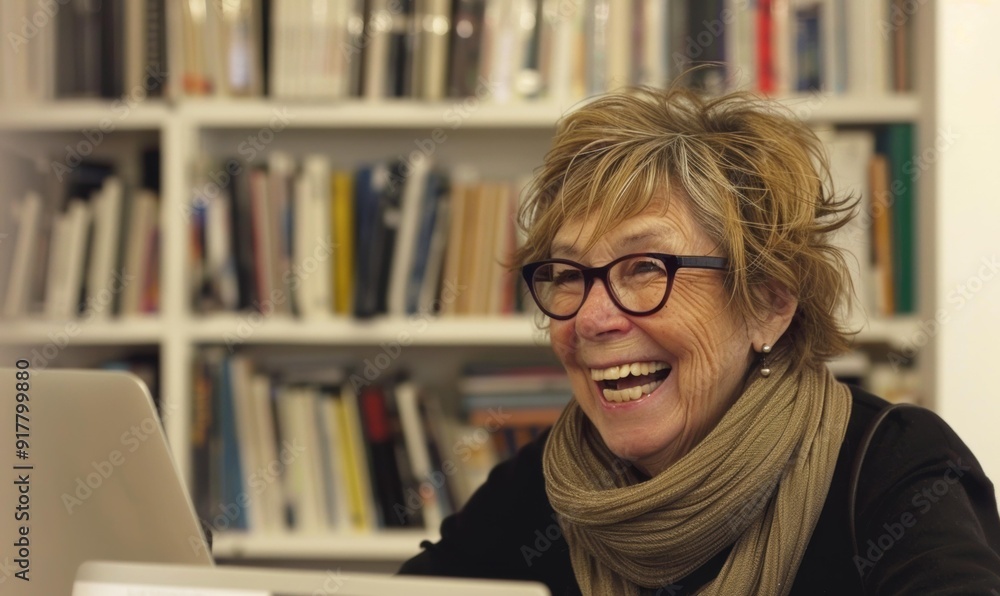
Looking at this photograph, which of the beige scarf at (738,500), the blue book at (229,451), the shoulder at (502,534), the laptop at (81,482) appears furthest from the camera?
the blue book at (229,451)

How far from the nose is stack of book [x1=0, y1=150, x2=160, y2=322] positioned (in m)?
1.28

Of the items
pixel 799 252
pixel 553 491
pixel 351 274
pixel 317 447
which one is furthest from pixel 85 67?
pixel 799 252

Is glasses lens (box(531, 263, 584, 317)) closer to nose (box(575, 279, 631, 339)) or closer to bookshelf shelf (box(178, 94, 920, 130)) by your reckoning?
nose (box(575, 279, 631, 339))

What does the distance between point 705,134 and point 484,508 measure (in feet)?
2.06

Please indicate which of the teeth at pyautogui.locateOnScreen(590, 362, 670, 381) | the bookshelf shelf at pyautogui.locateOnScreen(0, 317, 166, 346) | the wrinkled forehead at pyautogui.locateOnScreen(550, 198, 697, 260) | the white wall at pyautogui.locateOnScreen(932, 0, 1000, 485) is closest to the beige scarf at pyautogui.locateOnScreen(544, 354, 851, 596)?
the teeth at pyautogui.locateOnScreen(590, 362, 670, 381)

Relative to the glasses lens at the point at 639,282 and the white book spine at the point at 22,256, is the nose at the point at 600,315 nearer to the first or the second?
the glasses lens at the point at 639,282

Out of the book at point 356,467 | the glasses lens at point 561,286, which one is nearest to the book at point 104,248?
the book at point 356,467

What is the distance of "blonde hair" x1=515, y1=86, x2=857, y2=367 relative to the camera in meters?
1.13

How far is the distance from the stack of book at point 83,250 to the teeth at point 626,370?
1284mm

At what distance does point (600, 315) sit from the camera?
3.71ft

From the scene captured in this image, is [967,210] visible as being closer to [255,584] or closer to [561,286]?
[561,286]

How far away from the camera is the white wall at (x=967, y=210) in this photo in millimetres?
1840

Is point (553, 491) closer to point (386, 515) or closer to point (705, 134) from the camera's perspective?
point (705, 134)

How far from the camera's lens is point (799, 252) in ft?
3.73
